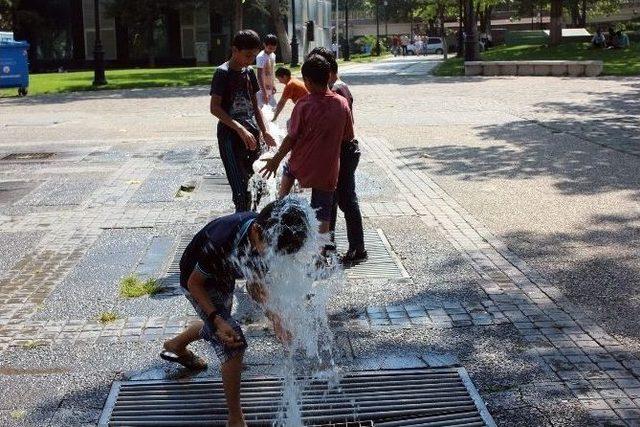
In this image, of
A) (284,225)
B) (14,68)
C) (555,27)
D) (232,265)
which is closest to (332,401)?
(232,265)

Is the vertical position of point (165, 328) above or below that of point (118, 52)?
below

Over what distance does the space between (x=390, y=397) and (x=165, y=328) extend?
1752mm

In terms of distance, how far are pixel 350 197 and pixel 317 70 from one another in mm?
1425

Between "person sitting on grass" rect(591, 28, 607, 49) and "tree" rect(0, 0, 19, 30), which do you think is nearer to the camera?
"person sitting on grass" rect(591, 28, 607, 49)

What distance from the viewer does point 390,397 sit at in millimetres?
4578

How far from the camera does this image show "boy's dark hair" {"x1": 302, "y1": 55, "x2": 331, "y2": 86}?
6.15m

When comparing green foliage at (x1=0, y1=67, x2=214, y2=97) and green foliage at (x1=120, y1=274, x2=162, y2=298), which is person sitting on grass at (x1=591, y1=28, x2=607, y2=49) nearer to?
green foliage at (x1=0, y1=67, x2=214, y2=97)

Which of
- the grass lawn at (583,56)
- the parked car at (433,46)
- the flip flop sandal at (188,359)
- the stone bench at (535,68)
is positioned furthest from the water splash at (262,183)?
the parked car at (433,46)

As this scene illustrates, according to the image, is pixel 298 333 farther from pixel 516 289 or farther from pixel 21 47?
pixel 21 47

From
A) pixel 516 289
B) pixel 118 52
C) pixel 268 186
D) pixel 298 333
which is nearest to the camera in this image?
pixel 298 333

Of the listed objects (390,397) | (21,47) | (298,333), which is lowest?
(390,397)

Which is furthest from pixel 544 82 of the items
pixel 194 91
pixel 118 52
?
pixel 118 52

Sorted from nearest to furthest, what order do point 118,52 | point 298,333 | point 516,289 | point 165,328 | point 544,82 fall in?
point 298,333
point 165,328
point 516,289
point 544,82
point 118,52

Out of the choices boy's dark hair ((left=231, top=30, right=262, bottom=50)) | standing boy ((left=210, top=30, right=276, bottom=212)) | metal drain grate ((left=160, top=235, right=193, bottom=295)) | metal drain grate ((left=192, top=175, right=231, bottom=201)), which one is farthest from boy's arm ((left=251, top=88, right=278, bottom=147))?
metal drain grate ((left=192, top=175, right=231, bottom=201))
